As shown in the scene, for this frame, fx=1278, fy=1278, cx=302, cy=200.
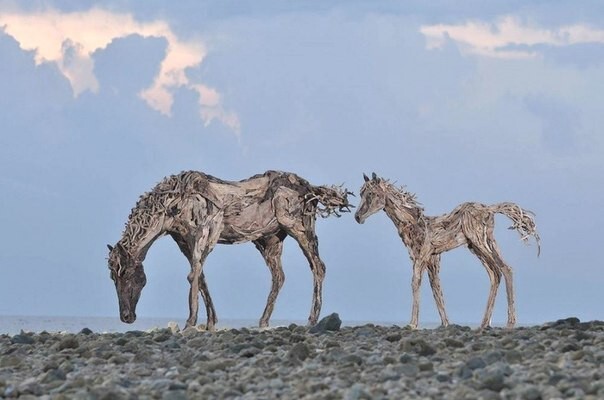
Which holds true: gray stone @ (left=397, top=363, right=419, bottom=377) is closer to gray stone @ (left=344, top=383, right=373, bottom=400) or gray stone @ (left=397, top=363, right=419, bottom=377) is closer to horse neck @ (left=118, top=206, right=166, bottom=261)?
gray stone @ (left=344, top=383, right=373, bottom=400)

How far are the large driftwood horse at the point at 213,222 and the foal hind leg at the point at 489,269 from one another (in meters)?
2.74

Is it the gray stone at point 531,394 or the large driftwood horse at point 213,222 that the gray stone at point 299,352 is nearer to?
the gray stone at point 531,394

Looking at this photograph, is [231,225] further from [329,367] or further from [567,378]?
[567,378]

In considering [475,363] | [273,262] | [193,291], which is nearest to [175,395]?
[475,363]

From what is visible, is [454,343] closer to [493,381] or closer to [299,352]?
[299,352]

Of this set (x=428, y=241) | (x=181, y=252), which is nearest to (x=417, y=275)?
(x=428, y=241)

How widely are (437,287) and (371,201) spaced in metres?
2.05

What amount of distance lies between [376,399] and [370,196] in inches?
470

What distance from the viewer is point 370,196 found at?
22.9 m

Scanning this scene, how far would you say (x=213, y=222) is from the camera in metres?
22.3

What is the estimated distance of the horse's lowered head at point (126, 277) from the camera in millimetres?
22625

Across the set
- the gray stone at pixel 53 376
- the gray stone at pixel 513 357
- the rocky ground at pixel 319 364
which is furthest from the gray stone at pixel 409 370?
the gray stone at pixel 53 376

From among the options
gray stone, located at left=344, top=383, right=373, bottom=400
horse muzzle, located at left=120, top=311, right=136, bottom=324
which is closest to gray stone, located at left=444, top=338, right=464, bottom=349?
gray stone, located at left=344, top=383, right=373, bottom=400

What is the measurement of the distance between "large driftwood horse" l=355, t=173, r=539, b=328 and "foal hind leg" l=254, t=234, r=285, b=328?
171 cm
